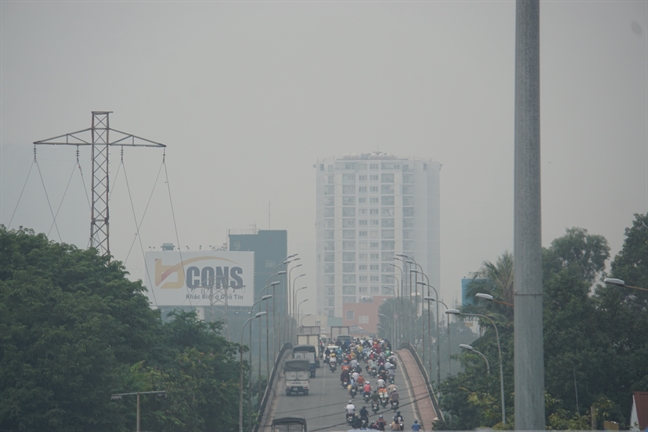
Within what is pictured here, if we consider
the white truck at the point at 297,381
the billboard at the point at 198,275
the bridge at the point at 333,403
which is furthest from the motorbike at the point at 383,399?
the billboard at the point at 198,275

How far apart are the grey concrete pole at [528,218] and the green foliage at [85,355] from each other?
2722 centimetres

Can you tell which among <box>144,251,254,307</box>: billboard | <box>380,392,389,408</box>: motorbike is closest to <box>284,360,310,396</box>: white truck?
<box>380,392,389,408</box>: motorbike

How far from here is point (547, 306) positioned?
44062 mm

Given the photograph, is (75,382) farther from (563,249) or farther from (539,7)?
(563,249)

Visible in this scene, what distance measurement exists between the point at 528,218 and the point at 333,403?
182 ft

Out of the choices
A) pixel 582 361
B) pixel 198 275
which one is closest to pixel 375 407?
pixel 582 361

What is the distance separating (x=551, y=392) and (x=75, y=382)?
19907mm

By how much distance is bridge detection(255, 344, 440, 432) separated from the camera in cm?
5212

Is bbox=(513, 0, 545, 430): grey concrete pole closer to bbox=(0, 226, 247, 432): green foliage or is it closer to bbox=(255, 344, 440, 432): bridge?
bbox=(0, 226, 247, 432): green foliage

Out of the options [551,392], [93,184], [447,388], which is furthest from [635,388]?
[93,184]

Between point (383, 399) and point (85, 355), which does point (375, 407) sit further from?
point (85, 355)

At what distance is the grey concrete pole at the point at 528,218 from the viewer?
5.27m

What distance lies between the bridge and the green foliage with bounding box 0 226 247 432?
15.6 ft

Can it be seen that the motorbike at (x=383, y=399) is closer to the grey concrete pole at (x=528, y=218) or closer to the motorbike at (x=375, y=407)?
the motorbike at (x=375, y=407)
